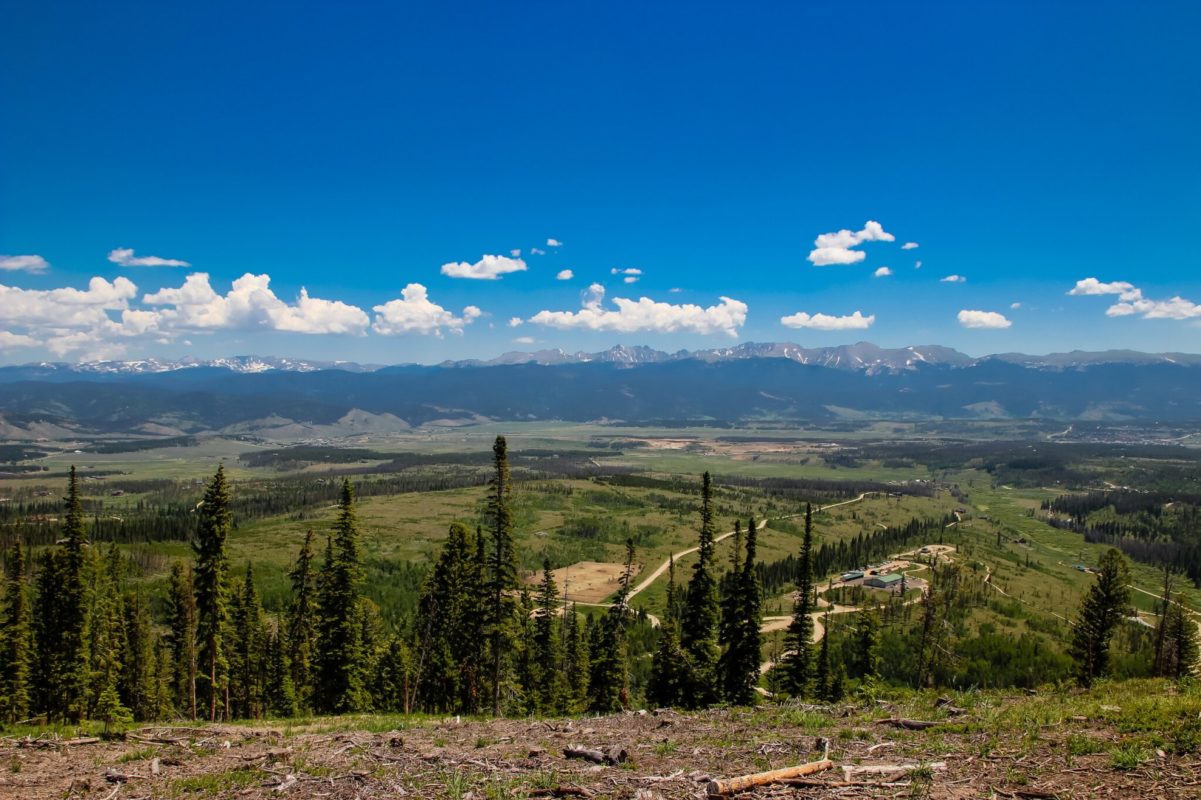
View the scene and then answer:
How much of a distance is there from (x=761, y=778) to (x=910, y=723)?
8.24 metres

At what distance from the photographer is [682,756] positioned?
1694 cm

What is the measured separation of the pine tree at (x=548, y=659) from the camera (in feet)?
176

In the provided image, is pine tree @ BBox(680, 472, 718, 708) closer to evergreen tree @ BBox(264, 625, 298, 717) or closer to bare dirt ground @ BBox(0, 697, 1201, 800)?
bare dirt ground @ BBox(0, 697, 1201, 800)

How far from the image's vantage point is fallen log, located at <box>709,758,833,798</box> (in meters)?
13.0

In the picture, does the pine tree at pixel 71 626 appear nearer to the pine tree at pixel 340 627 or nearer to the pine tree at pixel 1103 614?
the pine tree at pixel 340 627

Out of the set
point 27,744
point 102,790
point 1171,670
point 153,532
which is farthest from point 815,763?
point 153,532

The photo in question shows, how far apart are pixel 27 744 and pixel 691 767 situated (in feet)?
65.4

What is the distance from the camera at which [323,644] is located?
1606 inches

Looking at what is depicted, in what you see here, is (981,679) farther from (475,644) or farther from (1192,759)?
(1192,759)

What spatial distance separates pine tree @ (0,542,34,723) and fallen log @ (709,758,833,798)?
170ft

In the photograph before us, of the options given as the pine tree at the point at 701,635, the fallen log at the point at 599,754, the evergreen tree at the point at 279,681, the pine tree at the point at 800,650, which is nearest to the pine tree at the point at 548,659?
the pine tree at the point at 701,635

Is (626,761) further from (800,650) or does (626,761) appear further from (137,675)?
(137,675)

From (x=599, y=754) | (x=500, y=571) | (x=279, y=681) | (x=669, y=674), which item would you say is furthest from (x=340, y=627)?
(x=599, y=754)

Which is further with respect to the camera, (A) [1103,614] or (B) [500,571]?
(A) [1103,614]
